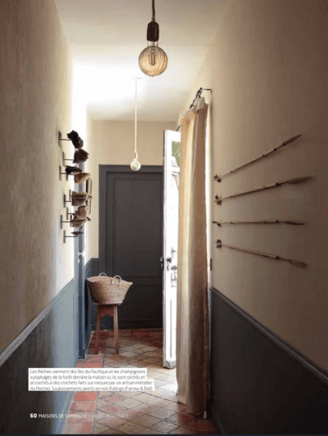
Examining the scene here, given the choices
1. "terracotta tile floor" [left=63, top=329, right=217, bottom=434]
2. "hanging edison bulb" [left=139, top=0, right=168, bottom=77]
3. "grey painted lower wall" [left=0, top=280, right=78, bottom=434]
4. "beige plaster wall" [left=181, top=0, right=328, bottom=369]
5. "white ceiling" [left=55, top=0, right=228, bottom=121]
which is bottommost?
"terracotta tile floor" [left=63, top=329, right=217, bottom=434]

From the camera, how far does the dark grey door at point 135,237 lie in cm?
688

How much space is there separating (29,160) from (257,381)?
5.23 feet

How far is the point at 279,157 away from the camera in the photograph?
2154mm

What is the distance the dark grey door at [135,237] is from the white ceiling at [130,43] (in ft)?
4.40

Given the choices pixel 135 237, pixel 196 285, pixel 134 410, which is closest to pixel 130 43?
pixel 196 285

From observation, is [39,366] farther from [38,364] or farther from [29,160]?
[29,160]

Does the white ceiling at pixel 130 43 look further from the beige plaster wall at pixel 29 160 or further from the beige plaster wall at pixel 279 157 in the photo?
the beige plaster wall at pixel 279 157

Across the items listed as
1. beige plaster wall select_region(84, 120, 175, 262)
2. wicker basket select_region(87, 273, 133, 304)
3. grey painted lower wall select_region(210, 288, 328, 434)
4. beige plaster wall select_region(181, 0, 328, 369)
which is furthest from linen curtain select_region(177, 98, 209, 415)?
beige plaster wall select_region(84, 120, 175, 262)

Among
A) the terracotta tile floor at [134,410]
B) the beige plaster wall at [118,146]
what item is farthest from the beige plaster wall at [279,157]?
the beige plaster wall at [118,146]

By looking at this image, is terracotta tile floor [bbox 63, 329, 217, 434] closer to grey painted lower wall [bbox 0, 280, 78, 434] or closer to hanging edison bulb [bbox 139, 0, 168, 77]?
grey painted lower wall [bbox 0, 280, 78, 434]

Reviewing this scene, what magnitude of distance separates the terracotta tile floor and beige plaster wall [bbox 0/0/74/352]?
1.06 m

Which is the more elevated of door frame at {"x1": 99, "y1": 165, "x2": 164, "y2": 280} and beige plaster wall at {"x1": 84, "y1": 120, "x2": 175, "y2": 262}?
beige plaster wall at {"x1": 84, "y1": 120, "x2": 175, "y2": 262}

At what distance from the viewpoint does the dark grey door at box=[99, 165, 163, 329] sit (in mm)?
6883

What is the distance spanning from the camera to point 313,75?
176 centimetres
